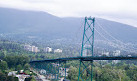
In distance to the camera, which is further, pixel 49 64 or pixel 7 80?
pixel 49 64

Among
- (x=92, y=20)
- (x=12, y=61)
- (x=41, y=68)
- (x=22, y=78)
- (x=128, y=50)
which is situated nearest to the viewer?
(x=92, y=20)

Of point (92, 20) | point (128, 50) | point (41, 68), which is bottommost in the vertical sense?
point (41, 68)

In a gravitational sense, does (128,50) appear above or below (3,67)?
above

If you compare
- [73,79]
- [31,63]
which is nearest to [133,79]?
[73,79]

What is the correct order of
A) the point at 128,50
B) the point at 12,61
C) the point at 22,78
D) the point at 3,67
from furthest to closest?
1. the point at 12,61
2. the point at 3,67
3. the point at 128,50
4. the point at 22,78

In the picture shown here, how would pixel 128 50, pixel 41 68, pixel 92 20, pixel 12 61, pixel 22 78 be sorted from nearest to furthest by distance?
pixel 92 20 → pixel 22 78 → pixel 128 50 → pixel 12 61 → pixel 41 68

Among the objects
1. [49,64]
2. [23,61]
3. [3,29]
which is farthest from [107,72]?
[3,29]

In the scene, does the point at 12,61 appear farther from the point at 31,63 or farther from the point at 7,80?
the point at 7,80

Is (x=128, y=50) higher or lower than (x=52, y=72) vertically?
higher

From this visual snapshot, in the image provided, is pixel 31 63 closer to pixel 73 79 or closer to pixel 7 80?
pixel 73 79
